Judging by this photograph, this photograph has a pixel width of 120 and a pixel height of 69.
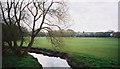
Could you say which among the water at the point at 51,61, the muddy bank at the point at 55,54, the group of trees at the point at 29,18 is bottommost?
the water at the point at 51,61

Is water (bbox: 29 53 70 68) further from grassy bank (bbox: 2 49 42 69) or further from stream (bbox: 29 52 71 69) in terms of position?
grassy bank (bbox: 2 49 42 69)

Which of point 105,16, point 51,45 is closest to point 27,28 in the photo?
point 51,45

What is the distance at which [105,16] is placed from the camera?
3.59 metres

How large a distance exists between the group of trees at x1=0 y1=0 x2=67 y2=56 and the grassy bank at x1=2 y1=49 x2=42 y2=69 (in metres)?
0.09

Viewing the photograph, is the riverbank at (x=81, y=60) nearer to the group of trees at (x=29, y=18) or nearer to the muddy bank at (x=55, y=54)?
the muddy bank at (x=55, y=54)

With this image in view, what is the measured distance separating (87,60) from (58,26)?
2.58 feet

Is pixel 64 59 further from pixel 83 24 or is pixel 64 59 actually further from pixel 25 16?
pixel 25 16

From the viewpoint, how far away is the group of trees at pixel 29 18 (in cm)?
367

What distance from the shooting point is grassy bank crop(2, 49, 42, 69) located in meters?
3.68

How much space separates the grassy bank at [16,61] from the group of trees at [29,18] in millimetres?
90

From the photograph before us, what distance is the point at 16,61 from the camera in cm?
369

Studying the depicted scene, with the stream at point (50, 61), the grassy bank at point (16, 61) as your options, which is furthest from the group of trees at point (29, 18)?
the stream at point (50, 61)

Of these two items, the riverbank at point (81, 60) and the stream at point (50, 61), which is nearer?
the riverbank at point (81, 60)

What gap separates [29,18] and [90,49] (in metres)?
1.21
